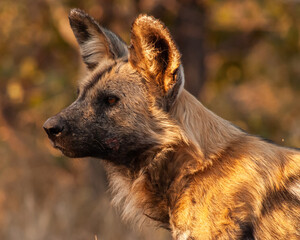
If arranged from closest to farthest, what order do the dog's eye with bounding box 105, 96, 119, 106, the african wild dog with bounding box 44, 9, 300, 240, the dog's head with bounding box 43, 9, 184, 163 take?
the african wild dog with bounding box 44, 9, 300, 240 → the dog's head with bounding box 43, 9, 184, 163 → the dog's eye with bounding box 105, 96, 119, 106

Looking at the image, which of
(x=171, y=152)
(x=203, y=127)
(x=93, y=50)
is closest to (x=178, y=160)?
(x=171, y=152)

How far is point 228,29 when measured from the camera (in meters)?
8.55

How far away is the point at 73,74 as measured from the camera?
823 centimetres

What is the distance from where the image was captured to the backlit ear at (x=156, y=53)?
3363mm

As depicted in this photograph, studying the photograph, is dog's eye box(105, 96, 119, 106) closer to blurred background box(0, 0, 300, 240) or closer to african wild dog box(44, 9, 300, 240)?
african wild dog box(44, 9, 300, 240)

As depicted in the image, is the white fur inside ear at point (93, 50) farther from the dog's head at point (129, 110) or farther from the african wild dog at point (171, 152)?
the dog's head at point (129, 110)

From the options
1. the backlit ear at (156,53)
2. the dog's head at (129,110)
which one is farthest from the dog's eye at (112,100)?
the backlit ear at (156,53)

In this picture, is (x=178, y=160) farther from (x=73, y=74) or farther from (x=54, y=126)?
(x=73, y=74)

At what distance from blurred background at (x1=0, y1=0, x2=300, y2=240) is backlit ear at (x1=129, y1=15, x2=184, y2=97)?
302 cm

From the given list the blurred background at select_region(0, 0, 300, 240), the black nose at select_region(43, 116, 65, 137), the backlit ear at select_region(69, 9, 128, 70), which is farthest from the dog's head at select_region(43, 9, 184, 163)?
the blurred background at select_region(0, 0, 300, 240)

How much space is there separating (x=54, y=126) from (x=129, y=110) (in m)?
0.46

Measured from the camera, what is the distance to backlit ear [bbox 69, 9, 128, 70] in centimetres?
398

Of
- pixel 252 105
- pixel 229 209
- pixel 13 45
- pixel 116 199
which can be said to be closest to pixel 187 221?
pixel 229 209

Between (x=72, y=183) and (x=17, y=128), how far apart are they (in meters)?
1.24
